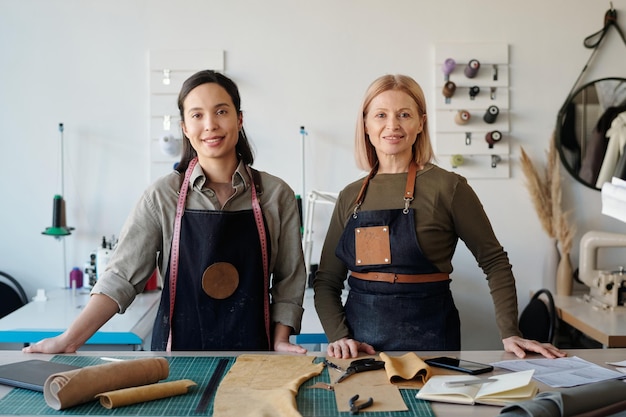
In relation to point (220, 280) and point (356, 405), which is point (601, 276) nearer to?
point (220, 280)

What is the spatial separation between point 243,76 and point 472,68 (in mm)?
1183

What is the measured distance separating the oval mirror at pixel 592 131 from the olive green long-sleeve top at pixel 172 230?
2254mm

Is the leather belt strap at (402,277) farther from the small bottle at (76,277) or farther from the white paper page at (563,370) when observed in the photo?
the small bottle at (76,277)

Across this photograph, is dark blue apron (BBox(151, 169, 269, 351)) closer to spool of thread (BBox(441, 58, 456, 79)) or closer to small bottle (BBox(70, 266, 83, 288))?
small bottle (BBox(70, 266, 83, 288))

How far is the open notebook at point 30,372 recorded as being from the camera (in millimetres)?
1413

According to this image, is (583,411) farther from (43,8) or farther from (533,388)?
(43,8)

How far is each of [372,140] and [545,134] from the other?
2016 mm

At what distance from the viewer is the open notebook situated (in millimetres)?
1413

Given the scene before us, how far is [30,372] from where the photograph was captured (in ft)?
4.85

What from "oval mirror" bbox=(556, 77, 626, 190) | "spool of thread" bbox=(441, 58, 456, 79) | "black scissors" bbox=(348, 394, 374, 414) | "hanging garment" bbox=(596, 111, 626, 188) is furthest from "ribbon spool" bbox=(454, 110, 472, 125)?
"black scissors" bbox=(348, 394, 374, 414)

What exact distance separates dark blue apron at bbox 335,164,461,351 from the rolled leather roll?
698 millimetres

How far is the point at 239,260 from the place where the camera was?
190 cm

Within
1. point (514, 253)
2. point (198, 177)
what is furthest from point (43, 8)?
point (514, 253)

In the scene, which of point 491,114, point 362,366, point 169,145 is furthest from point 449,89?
point 362,366
